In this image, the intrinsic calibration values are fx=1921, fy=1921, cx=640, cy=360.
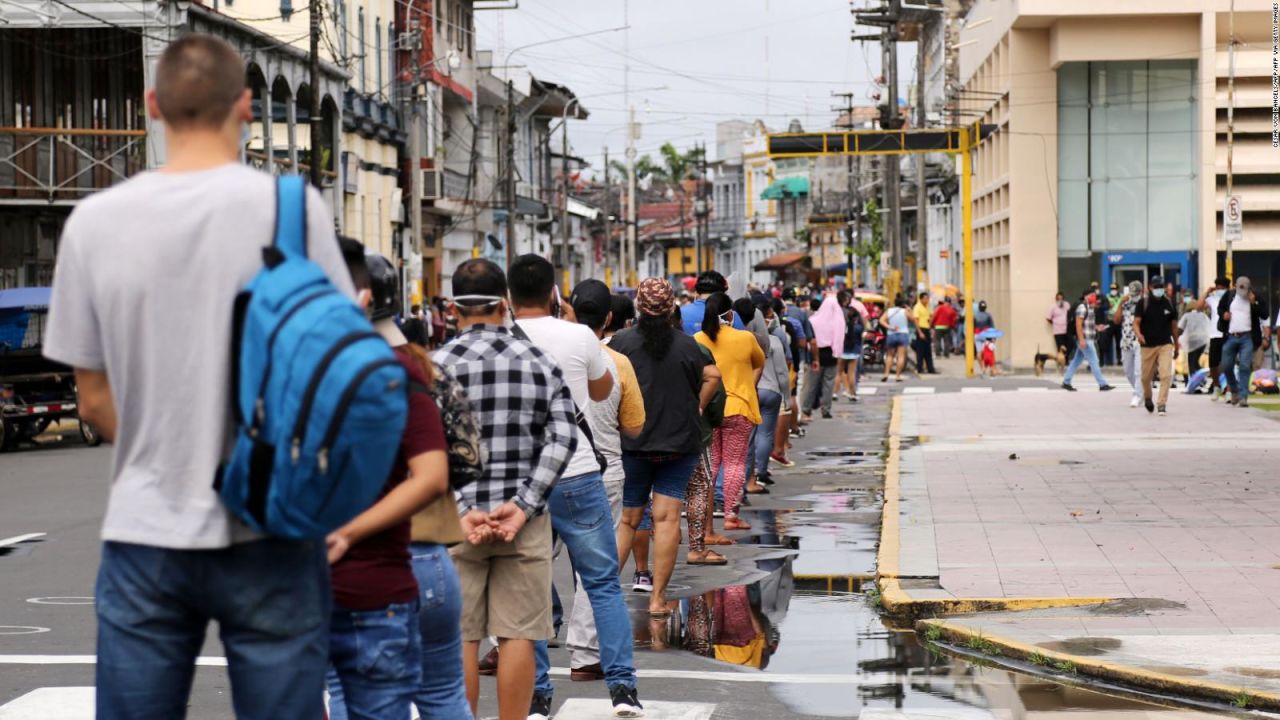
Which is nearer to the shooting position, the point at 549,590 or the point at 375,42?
the point at 549,590

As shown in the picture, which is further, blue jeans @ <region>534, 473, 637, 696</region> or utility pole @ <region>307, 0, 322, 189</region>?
utility pole @ <region>307, 0, 322, 189</region>

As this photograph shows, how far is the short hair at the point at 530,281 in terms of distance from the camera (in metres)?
7.54

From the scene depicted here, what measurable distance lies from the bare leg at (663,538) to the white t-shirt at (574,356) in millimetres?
2654

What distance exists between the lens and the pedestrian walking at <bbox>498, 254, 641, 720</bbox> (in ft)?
25.1

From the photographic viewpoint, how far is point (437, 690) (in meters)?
5.41

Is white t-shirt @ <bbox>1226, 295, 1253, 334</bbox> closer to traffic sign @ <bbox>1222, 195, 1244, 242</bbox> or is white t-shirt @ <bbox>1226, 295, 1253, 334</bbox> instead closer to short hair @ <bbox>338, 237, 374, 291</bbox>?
traffic sign @ <bbox>1222, 195, 1244, 242</bbox>

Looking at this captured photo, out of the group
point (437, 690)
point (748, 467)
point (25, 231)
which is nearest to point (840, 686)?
point (437, 690)

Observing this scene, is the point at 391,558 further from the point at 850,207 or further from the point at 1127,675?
the point at 850,207

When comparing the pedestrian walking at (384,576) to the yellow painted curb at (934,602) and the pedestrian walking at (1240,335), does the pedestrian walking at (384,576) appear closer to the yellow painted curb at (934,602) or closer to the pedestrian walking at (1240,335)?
the yellow painted curb at (934,602)

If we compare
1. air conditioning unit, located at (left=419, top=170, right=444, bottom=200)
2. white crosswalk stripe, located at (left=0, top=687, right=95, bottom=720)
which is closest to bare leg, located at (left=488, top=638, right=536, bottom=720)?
white crosswalk stripe, located at (left=0, top=687, right=95, bottom=720)

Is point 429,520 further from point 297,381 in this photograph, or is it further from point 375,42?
point 375,42

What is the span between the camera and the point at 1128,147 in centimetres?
4188

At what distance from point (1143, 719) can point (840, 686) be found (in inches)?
54.6

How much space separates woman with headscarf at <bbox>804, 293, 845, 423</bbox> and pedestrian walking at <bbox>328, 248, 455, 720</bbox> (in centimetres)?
2055
